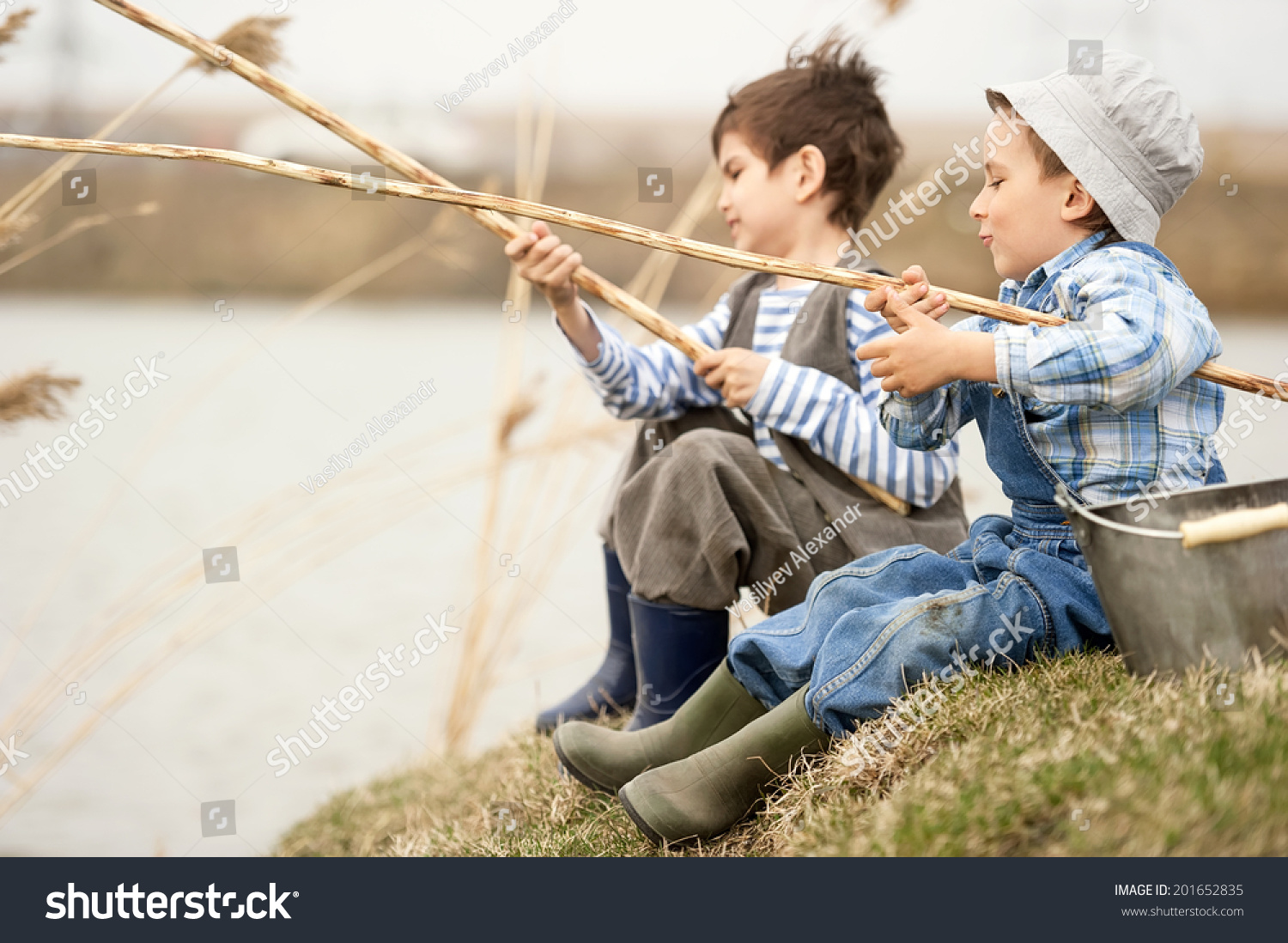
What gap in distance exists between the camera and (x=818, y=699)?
4.54ft

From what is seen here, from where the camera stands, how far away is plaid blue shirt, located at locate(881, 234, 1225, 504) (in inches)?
49.6

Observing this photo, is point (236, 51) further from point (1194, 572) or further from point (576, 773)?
point (1194, 572)

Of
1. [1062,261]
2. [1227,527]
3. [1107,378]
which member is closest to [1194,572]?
[1227,527]

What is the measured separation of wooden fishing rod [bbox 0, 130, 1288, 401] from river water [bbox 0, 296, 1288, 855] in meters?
0.56

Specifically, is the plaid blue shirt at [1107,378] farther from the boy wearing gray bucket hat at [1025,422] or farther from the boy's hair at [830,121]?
the boy's hair at [830,121]

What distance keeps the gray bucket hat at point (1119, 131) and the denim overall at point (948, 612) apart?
0.07m

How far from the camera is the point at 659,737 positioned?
60.7 inches

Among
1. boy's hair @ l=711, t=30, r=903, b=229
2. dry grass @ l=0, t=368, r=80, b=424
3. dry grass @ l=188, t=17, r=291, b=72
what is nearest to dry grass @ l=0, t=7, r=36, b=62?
dry grass @ l=188, t=17, r=291, b=72

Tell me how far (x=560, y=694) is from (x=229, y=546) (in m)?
1.47

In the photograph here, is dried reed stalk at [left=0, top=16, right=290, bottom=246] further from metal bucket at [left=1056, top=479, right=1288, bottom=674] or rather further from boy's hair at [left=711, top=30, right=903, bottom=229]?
metal bucket at [left=1056, top=479, right=1288, bottom=674]

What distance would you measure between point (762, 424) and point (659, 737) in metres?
0.54

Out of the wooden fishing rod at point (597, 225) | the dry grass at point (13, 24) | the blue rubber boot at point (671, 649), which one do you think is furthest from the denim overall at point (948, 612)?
the dry grass at point (13, 24)

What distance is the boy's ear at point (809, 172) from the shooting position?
6.31 feet

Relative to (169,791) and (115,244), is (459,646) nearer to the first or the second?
(169,791)
